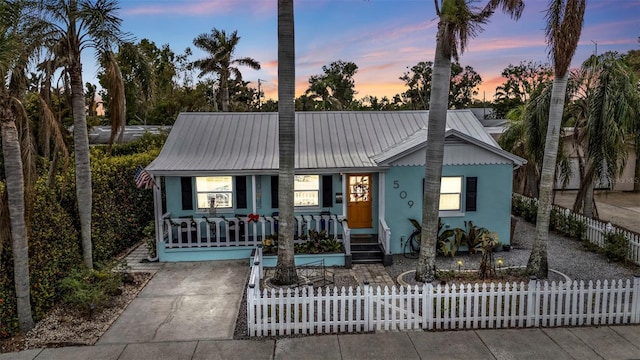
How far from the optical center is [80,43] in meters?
9.36

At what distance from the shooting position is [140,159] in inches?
632

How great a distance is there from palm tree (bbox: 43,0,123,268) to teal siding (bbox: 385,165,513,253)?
827 cm

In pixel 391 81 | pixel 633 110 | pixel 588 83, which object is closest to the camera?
pixel 633 110

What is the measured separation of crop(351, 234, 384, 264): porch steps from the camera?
12.6m

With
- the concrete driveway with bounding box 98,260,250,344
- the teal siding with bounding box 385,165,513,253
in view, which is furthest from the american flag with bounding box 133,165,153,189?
the teal siding with bounding box 385,165,513,253

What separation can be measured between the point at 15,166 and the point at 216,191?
6.96 m

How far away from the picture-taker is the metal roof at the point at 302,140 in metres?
13.4

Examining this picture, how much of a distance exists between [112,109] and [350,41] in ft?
41.4

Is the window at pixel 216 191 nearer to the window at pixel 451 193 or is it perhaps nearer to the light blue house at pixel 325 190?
the light blue house at pixel 325 190

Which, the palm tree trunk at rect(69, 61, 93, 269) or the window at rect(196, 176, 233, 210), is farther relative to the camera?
the window at rect(196, 176, 233, 210)

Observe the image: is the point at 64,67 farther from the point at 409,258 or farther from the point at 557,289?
the point at 557,289

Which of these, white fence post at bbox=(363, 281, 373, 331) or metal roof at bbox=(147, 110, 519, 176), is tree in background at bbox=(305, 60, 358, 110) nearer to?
metal roof at bbox=(147, 110, 519, 176)

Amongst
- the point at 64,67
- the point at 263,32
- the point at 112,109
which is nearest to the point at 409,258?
the point at 112,109

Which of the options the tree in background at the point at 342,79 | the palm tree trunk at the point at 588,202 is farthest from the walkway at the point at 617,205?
the tree in background at the point at 342,79
